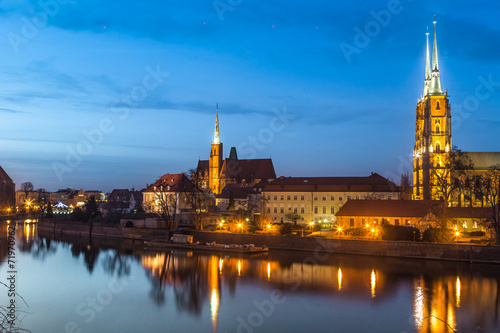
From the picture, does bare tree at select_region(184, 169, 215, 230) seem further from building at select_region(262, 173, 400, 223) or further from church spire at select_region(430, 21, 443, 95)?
church spire at select_region(430, 21, 443, 95)

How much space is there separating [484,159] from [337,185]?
24.3 m

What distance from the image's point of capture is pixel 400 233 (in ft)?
128

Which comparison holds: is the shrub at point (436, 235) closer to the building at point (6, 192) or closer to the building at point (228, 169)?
the building at point (228, 169)

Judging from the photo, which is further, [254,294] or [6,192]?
[6,192]

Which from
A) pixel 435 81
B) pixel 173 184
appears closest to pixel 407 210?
pixel 173 184

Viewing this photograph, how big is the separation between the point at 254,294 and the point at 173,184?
47618mm

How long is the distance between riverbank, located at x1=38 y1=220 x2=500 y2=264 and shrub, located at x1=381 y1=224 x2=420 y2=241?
4.41 feet

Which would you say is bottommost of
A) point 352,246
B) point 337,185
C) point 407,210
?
point 352,246

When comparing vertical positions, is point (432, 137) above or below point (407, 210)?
above

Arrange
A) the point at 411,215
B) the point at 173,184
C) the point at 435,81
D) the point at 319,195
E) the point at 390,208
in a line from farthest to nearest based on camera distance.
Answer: the point at 435,81, the point at 173,184, the point at 319,195, the point at 390,208, the point at 411,215

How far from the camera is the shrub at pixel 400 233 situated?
38844mm

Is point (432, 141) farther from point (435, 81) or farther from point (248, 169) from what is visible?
point (248, 169)

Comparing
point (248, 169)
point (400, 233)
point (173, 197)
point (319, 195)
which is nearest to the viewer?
point (400, 233)

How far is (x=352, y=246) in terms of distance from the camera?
128 feet
